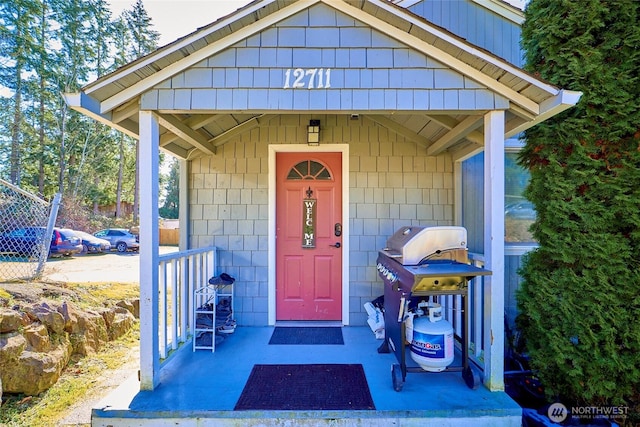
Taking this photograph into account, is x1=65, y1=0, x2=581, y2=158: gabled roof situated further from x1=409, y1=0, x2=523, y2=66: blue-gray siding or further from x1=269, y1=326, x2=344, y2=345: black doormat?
x1=269, y1=326, x2=344, y2=345: black doormat

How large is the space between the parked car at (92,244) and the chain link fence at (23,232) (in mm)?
9890

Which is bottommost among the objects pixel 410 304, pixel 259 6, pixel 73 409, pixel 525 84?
pixel 73 409

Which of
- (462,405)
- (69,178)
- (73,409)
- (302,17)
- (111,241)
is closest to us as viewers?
(462,405)

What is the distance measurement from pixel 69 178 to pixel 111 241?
188 inches

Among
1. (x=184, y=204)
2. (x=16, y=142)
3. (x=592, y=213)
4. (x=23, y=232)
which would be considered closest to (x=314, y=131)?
(x=184, y=204)

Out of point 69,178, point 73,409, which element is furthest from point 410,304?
point 69,178

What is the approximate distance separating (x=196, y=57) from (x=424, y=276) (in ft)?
7.41

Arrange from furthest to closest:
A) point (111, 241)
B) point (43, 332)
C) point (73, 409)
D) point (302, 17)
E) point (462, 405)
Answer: point (111, 241)
point (43, 332)
point (73, 409)
point (302, 17)
point (462, 405)

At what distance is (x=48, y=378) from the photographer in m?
2.96

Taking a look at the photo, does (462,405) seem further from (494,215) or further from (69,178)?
(69,178)

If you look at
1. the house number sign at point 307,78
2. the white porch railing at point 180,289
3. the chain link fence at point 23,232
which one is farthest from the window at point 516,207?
the chain link fence at point 23,232

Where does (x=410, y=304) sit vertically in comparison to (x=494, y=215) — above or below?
below

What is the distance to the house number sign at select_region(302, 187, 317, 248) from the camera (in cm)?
397

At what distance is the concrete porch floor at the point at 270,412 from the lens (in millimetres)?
2178
